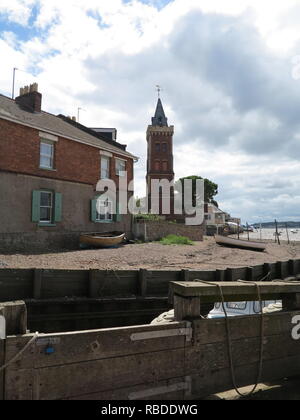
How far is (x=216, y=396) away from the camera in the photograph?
3943 mm

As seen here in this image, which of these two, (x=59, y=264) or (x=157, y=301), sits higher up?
(x=59, y=264)

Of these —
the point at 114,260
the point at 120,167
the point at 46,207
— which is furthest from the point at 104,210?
the point at 114,260

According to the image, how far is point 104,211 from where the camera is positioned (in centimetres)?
2536

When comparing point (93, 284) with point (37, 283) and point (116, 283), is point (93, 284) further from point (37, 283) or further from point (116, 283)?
point (37, 283)

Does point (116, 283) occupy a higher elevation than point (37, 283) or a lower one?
lower

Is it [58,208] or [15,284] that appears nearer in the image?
[15,284]

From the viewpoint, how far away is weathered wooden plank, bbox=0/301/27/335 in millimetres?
3256

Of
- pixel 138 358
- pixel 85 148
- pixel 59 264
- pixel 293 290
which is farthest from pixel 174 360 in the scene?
pixel 85 148

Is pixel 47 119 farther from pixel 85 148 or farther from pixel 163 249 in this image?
pixel 163 249

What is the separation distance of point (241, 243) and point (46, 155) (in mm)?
19163

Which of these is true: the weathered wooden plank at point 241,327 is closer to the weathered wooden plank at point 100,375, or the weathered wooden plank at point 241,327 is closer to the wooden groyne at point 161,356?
the wooden groyne at point 161,356

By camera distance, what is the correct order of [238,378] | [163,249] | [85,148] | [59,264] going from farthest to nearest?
[85,148], [163,249], [59,264], [238,378]

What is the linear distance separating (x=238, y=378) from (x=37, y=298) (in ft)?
24.1

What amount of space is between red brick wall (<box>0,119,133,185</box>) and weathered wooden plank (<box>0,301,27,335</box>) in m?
17.3
